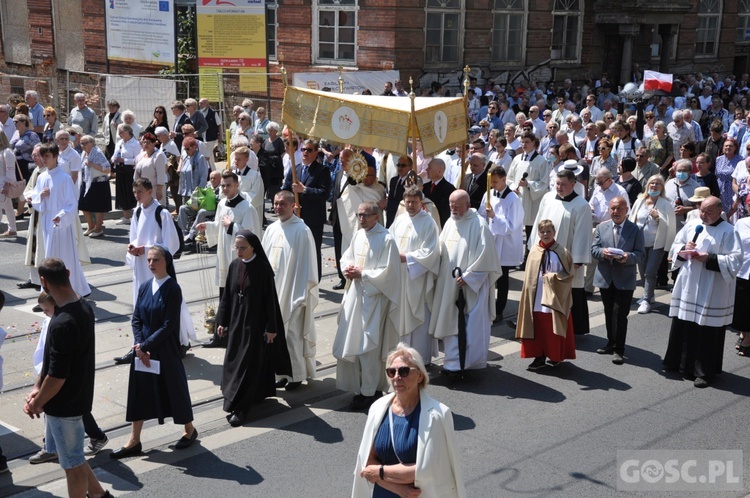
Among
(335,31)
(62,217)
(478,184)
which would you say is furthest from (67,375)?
(335,31)

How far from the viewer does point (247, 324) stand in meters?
8.45

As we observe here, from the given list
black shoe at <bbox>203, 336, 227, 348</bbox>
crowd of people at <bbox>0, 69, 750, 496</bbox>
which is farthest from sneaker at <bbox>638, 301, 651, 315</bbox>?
black shoe at <bbox>203, 336, 227, 348</bbox>

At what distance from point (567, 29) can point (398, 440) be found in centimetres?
2564

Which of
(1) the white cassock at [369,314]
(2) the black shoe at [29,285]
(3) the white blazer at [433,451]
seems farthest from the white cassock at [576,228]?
(2) the black shoe at [29,285]

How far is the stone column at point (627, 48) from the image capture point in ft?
97.5

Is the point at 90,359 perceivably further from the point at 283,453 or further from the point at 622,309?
the point at 622,309

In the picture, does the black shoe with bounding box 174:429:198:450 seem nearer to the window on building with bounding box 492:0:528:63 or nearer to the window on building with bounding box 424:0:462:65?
the window on building with bounding box 424:0:462:65

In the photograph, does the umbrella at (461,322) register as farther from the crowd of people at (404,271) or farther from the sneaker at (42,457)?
the sneaker at (42,457)

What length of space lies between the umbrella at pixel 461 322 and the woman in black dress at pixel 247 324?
2.01 m

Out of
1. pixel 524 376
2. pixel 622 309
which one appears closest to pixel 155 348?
pixel 524 376

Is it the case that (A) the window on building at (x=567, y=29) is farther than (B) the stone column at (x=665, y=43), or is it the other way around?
(B) the stone column at (x=665, y=43)

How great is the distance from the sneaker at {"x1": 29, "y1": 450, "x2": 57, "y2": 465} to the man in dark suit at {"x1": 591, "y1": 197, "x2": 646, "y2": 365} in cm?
572

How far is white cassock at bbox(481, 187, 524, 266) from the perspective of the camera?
39.3ft

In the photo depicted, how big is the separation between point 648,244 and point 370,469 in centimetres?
783
